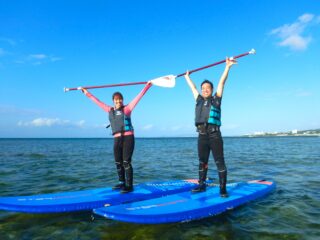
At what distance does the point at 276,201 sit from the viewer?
7762 millimetres

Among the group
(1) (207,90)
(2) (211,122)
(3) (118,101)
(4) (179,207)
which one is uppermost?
(1) (207,90)

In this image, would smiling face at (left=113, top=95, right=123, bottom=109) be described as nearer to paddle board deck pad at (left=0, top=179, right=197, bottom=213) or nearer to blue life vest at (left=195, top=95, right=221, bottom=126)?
blue life vest at (left=195, top=95, right=221, bottom=126)

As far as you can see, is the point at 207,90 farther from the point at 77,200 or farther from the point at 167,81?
the point at 77,200

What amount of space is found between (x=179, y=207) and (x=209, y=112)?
2.25 metres

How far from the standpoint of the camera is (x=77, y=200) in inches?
256

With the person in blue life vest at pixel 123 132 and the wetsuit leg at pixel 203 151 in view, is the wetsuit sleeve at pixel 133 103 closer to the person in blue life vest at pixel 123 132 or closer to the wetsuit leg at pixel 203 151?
the person in blue life vest at pixel 123 132

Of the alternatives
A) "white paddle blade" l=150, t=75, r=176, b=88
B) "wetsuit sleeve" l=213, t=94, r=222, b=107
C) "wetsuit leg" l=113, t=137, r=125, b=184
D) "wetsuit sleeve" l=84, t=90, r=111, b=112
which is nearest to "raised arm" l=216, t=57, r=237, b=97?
"wetsuit sleeve" l=213, t=94, r=222, b=107

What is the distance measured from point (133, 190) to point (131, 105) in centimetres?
232

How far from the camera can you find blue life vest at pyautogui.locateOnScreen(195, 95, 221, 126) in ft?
21.3

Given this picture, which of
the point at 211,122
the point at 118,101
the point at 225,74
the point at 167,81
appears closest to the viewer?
the point at 225,74

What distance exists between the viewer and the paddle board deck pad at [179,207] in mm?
5211

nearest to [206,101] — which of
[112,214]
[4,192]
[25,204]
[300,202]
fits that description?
[112,214]

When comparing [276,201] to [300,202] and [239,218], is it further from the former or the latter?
[239,218]

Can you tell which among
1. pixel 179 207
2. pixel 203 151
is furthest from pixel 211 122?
pixel 179 207
